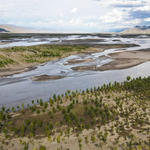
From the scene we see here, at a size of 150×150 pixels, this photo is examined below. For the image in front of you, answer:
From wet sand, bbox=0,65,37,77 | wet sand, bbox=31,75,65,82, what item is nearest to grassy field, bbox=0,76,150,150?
wet sand, bbox=31,75,65,82

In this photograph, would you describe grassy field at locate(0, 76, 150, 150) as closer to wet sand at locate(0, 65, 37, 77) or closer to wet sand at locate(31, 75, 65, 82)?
wet sand at locate(31, 75, 65, 82)

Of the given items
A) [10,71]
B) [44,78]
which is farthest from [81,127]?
[10,71]

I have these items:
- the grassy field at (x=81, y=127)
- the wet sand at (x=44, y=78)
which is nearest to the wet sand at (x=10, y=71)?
the wet sand at (x=44, y=78)

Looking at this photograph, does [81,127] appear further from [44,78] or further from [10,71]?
[10,71]

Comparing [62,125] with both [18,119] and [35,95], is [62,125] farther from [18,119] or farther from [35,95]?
[35,95]

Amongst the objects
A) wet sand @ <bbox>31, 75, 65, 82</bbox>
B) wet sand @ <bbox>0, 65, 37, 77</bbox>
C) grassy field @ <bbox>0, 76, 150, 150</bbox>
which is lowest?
grassy field @ <bbox>0, 76, 150, 150</bbox>

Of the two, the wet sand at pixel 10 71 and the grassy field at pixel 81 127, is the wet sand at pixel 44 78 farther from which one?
the grassy field at pixel 81 127

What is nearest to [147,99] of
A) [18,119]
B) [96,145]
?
[96,145]

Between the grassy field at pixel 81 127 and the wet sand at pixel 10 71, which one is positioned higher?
the wet sand at pixel 10 71
